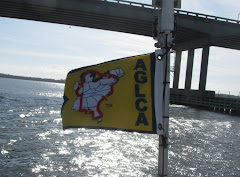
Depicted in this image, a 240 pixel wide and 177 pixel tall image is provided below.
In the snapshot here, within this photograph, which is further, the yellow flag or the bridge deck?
the bridge deck

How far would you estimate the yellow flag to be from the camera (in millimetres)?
3576

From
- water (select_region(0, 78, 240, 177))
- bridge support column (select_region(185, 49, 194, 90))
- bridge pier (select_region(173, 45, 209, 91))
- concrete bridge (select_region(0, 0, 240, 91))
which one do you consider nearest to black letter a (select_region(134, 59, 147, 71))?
water (select_region(0, 78, 240, 177))

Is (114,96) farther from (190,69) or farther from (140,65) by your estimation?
(190,69)

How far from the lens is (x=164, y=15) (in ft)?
11.8

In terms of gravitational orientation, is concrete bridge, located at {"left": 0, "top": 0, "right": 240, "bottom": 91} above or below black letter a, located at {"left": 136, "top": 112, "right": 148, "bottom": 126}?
above

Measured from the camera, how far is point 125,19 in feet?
147

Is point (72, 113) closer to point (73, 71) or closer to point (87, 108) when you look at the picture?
point (87, 108)

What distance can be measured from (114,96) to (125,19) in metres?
43.2

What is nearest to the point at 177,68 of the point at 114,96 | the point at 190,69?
the point at 190,69

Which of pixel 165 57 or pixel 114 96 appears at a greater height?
pixel 165 57

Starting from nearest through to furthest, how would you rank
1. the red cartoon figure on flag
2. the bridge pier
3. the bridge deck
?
the red cartoon figure on flag, the bridge deck, the bridge pier

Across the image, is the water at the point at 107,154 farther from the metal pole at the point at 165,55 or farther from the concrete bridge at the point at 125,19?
the concrete bridge at the point at 125,19

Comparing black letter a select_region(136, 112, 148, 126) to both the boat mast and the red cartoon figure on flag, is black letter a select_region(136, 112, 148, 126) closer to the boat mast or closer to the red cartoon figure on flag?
the boat mast

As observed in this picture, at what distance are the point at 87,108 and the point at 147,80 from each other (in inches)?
42.5
